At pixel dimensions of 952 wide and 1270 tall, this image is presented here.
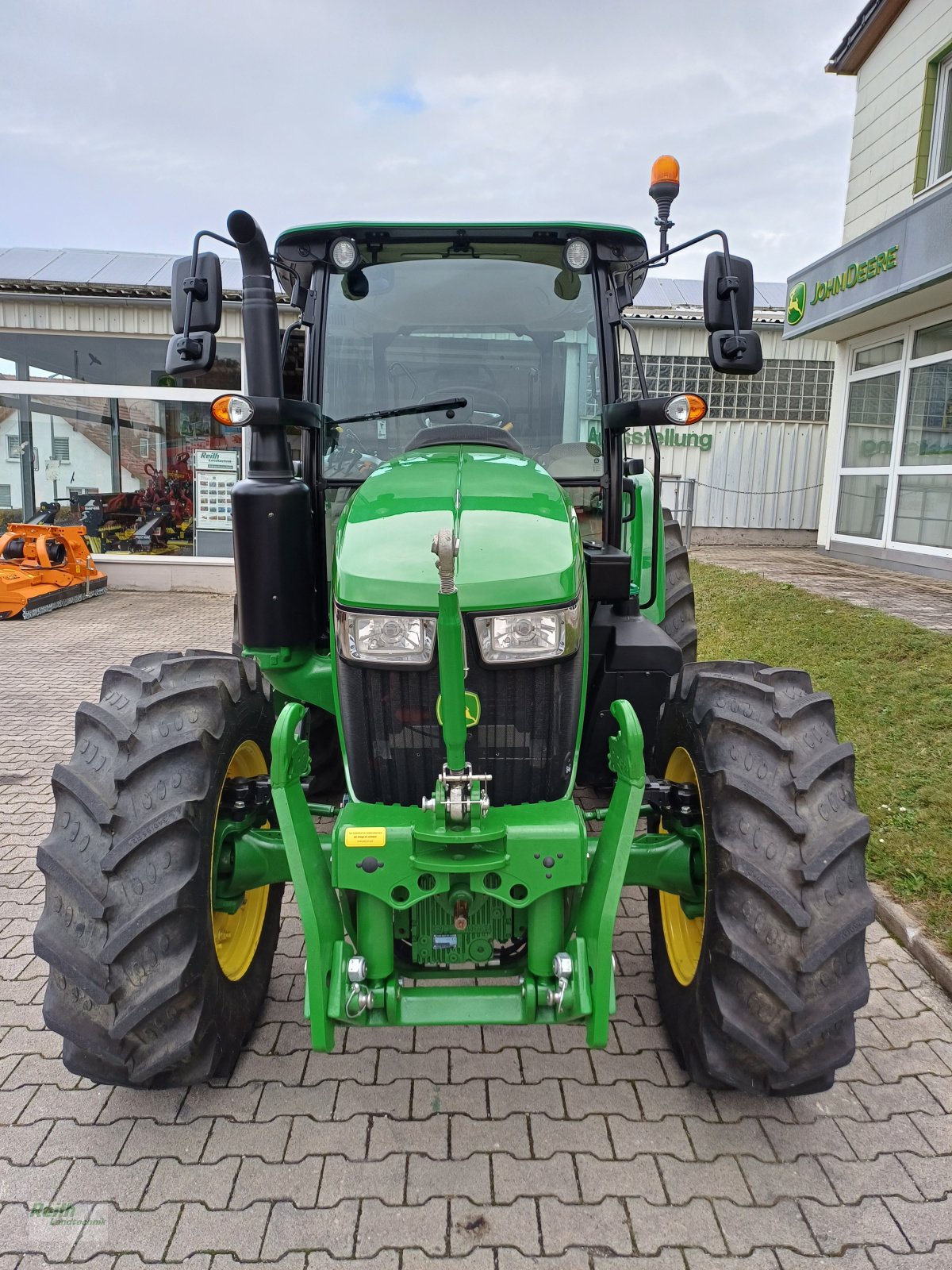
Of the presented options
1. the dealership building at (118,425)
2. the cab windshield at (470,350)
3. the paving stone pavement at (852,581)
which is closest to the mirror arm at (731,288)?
the cab windshield at (470,350)

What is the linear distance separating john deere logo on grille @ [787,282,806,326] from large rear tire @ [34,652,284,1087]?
11.9m

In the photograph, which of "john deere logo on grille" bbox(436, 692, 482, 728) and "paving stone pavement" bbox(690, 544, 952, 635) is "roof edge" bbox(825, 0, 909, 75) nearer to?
"paving stone pavement" bbox(690, 544, 952, 635)

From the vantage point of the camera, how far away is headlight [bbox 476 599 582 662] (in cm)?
218

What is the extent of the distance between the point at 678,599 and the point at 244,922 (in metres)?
2.74

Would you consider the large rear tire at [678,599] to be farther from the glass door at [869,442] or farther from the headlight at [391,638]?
the glass door at [869,442]

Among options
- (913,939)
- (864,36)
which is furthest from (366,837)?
(864,36)

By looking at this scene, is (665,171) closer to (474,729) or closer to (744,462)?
(474,729)

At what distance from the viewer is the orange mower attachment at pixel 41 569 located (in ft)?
31.5

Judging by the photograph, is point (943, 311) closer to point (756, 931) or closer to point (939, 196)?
point (939, 196)

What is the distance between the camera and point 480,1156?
222 cm

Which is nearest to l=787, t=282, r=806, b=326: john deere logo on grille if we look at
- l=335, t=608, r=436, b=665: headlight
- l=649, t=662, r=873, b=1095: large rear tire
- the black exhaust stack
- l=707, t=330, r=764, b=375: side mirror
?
l=707, t=330, r=764, b=375: side mirror

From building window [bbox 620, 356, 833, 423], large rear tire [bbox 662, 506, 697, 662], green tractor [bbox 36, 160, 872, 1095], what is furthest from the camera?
building window [bbox 620, 356, 833, 423]

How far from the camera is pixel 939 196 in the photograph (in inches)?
337

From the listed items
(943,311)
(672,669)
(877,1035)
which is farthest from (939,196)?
(877,1035)
